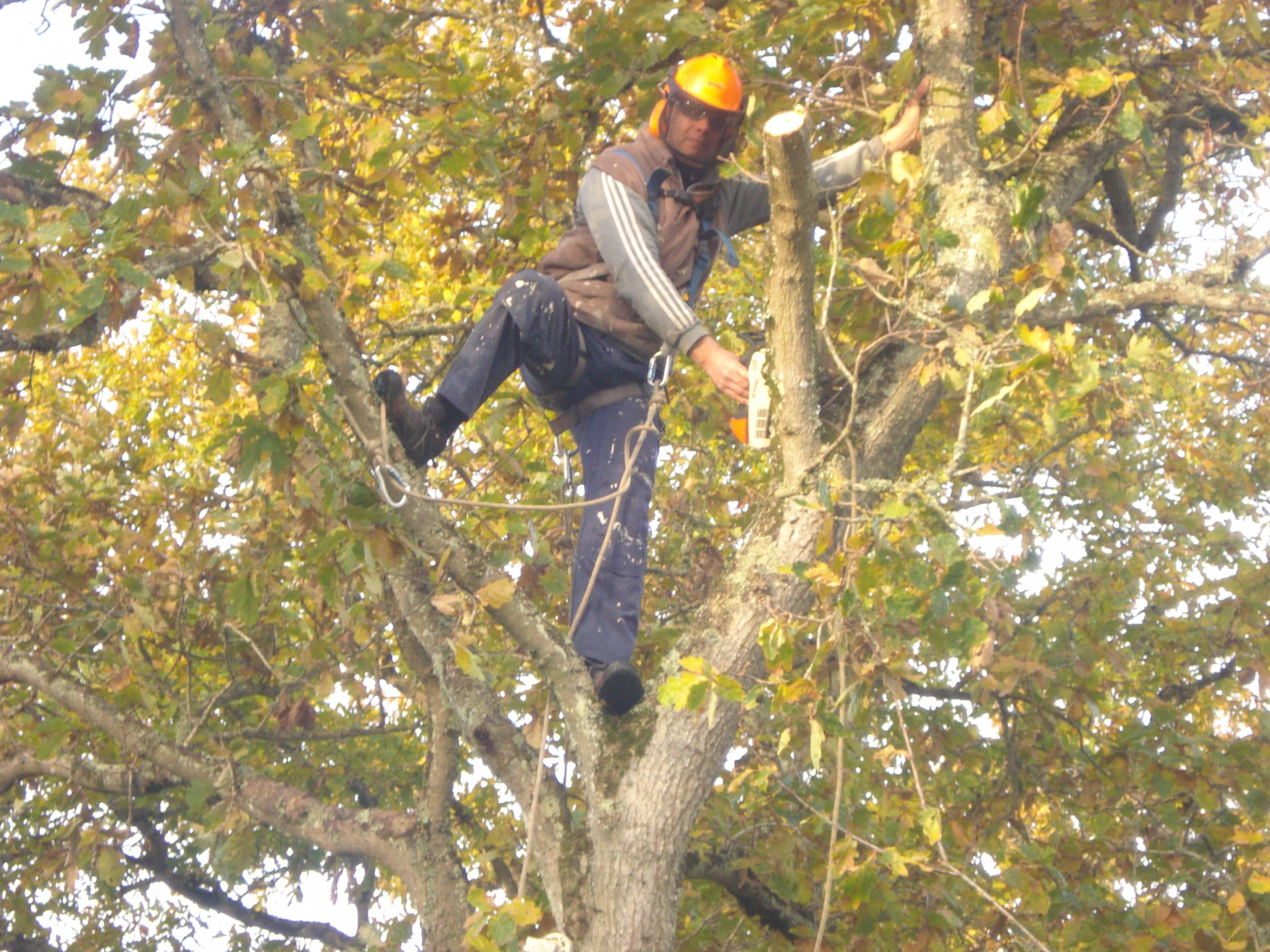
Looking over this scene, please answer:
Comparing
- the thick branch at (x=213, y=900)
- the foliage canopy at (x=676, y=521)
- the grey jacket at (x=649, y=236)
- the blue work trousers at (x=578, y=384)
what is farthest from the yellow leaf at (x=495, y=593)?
the thick branch at (x=213, y=900)

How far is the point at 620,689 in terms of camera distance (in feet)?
8.86

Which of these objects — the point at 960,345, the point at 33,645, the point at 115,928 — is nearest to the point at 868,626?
the point at 960,345

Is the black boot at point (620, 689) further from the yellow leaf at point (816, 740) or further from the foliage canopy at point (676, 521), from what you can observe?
the yellow leaf at point (816, 740)

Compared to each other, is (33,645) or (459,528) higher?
(33,645)

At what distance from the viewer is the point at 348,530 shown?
8.21ft

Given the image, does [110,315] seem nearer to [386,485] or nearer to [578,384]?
[386,485]

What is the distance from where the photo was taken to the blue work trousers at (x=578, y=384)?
118 inches

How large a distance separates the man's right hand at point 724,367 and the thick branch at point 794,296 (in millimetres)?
186

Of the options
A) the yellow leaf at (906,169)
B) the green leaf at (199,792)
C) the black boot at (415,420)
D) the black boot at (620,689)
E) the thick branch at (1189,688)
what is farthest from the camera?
the thick branch at (1189,688)

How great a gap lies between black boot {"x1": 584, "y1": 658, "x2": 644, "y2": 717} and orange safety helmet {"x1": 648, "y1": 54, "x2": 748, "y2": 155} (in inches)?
61.0

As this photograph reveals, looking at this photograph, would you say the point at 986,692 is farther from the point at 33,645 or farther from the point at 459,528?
the point at 33,645

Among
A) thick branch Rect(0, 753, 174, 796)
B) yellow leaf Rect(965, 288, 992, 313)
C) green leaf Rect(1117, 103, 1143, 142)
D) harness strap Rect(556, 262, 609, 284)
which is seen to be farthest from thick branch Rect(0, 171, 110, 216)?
green leaf Rect(1117, 103, 1143, 142)

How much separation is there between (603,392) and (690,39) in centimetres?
152

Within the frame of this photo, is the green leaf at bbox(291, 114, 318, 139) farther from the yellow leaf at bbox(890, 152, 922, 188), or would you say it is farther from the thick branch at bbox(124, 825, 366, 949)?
the thick branch at bbox(124, 825, 366, 949)
